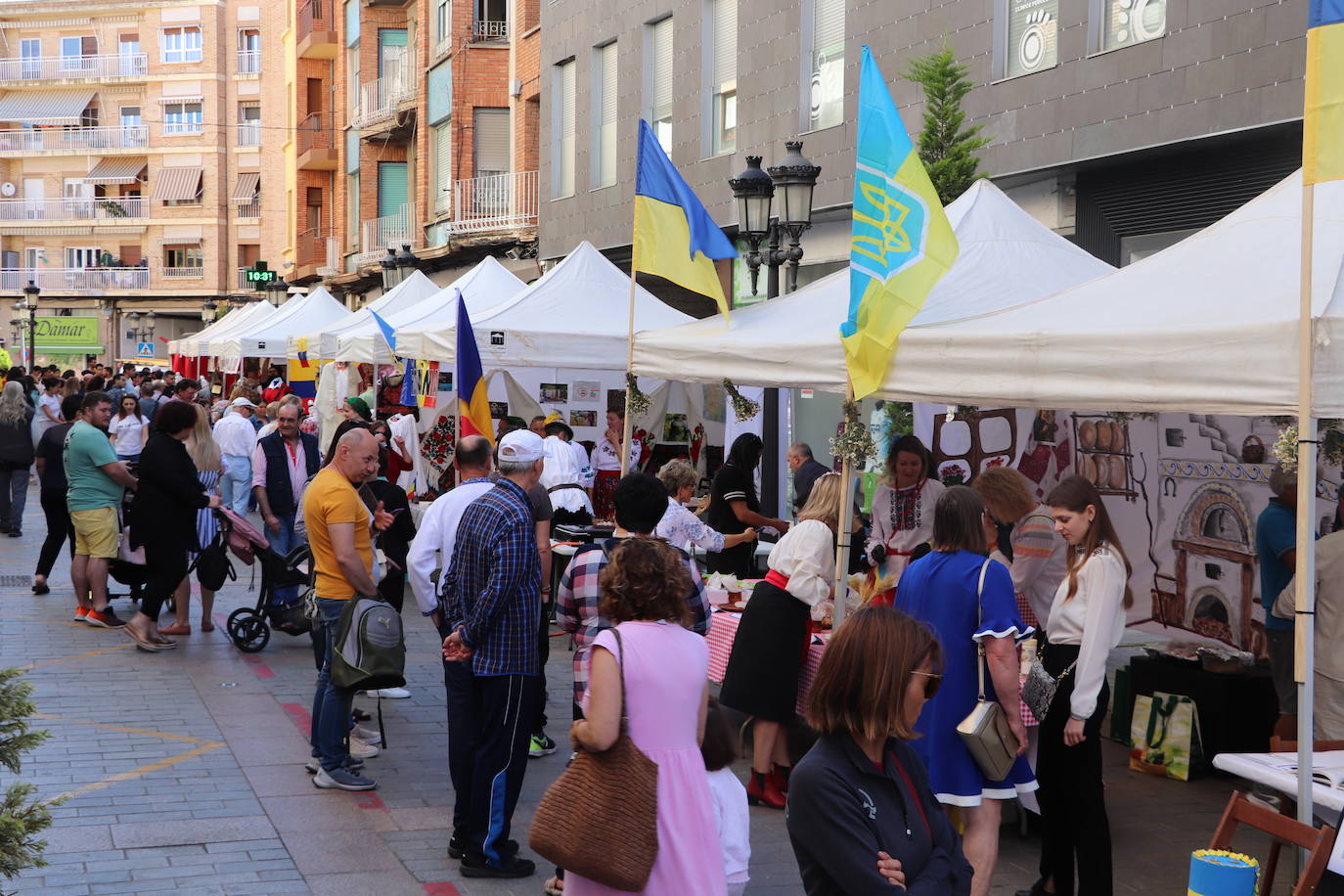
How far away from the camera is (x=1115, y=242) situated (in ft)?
43.4

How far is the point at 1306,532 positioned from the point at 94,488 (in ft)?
31.0

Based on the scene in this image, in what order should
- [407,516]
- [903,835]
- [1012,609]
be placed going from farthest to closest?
1. [407,516]
2. [1012,609]
3. [903,835]

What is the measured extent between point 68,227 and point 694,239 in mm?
61057

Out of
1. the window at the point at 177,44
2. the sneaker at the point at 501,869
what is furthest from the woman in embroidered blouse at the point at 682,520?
the window at the point at 177,44

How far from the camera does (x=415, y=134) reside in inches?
1396

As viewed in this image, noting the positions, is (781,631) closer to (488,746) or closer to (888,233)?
→ (488,746)

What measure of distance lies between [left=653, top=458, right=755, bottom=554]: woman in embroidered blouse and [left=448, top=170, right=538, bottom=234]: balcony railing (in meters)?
19.7

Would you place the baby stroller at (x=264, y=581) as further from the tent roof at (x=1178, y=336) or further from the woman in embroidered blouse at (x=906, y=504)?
the tent roof at (x=1178, y=336)

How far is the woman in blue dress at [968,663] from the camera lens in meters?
5.55

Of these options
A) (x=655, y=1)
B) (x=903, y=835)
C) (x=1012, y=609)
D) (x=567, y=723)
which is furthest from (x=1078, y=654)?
(x=655, y=1)

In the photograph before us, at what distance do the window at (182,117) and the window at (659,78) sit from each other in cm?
4634

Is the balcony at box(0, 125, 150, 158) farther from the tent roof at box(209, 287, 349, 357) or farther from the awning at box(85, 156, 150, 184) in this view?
the tent roof at box(209, 287, 349, 357)

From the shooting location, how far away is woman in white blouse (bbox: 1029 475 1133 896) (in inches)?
220

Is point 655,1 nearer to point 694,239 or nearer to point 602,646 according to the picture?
point 694,239
